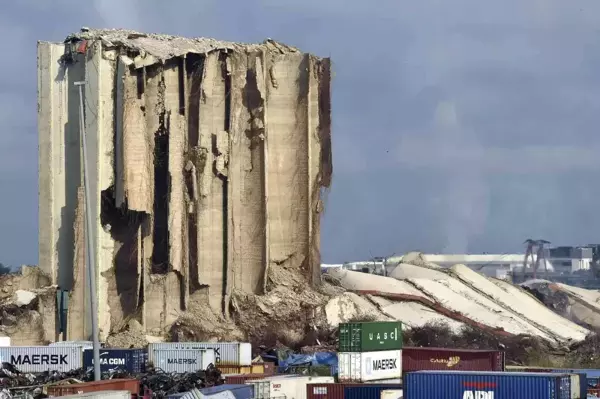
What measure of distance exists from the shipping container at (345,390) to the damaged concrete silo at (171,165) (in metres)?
29.9

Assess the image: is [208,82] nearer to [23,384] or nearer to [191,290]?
[191,290]

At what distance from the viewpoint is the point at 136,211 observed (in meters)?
85.2

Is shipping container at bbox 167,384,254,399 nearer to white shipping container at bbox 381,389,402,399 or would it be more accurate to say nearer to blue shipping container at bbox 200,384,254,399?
blue shipping container at bbox 200,384,254,399

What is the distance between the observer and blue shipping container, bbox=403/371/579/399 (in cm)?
4597

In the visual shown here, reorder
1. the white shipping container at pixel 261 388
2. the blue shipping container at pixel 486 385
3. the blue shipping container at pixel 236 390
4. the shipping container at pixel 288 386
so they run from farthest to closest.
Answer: the shipping container at pixel 288 386 < the white shipping container at pixel 261 388 < the blue shipping container at pixel 236 390 < the blue shipping container at pixel 486 385

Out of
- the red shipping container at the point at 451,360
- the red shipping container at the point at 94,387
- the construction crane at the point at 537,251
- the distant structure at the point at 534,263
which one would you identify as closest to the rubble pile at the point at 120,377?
the red shipping container at the point at 94,387

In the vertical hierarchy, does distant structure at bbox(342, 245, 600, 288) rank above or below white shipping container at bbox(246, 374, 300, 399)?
above

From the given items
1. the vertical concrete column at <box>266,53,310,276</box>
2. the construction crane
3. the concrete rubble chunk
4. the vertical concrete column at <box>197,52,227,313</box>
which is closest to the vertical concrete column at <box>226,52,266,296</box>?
the vertical concrete column at <box>197,52,227,313</box>

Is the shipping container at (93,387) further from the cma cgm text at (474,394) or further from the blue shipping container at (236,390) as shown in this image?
the cma cgm text at (474,394)

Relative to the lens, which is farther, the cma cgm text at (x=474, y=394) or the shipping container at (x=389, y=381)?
the shipping container at (x=389, y=381)

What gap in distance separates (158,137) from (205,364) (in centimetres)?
2400

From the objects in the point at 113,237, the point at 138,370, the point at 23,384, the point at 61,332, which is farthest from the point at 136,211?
the point at 23,384

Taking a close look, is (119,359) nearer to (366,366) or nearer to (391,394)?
(366,366)

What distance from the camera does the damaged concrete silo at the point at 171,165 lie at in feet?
277
